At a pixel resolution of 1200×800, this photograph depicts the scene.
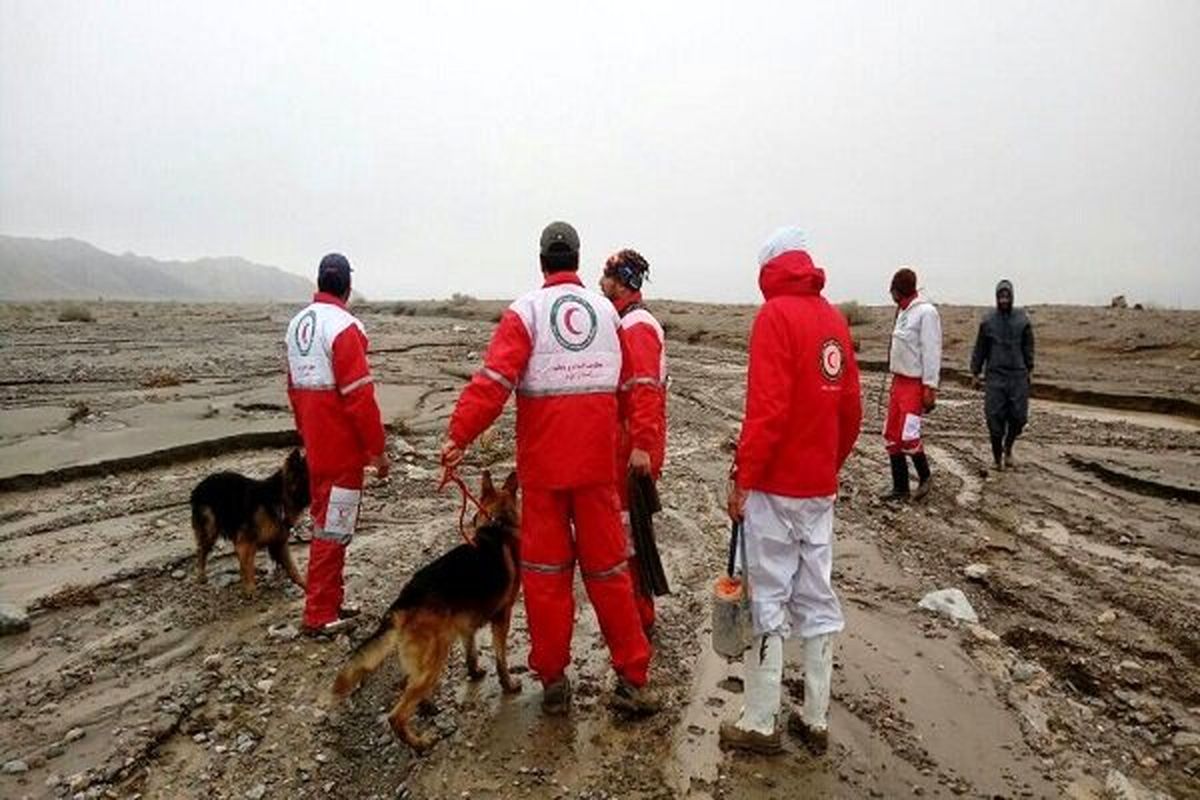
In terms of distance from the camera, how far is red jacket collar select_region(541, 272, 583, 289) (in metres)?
3.94

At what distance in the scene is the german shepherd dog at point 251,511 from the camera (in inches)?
216

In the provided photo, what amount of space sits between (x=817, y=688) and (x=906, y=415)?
435 cm

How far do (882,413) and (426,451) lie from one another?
21.6 ft

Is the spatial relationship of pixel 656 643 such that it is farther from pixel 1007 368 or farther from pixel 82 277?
pixel 82 277

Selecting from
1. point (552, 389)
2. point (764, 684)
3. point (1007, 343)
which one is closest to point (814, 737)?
point (764, 684)

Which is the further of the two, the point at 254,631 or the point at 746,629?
the point at 254,631

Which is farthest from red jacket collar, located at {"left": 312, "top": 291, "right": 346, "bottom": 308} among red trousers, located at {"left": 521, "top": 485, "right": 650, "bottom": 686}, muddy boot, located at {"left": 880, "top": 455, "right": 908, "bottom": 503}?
muddy boot, located at {"left": 880, "top": 455, "right": 908, "bottom": 503}

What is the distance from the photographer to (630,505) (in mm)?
4375

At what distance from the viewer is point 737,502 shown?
3.76 meters

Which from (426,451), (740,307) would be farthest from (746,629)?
(740,307)

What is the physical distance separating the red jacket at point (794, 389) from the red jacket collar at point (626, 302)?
1.04 meters

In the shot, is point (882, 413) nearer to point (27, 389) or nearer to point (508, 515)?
point (508, 515)

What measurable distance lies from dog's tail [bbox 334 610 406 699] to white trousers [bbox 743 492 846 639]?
1669 millimetres

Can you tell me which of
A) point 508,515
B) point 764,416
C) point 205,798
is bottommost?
point 205,798
